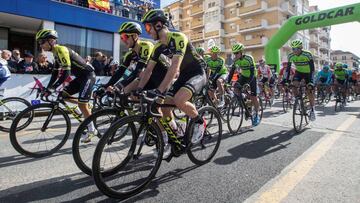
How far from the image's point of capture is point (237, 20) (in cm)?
5888

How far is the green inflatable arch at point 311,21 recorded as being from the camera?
1608 cm

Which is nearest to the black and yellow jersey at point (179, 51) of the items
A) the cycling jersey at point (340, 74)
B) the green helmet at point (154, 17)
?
the green helmet at point (154, 17)

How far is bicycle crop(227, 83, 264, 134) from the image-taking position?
716 centimetres

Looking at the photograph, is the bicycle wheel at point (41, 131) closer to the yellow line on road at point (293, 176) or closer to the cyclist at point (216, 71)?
the yellow line on road at point (293, 176)

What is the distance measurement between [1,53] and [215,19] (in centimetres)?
5645

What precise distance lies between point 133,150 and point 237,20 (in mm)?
58862

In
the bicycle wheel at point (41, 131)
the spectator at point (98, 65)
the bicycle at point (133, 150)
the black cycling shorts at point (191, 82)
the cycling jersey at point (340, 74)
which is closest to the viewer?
the bicycle at point (133, 150)

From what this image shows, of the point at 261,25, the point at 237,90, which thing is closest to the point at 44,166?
the point at 237,90

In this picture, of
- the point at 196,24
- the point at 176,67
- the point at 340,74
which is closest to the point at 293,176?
the point at 176,67

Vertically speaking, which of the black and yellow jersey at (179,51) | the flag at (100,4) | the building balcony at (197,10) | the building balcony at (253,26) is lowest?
the black and yellow jersey at (179,51)

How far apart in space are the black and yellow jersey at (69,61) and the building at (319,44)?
230 feet

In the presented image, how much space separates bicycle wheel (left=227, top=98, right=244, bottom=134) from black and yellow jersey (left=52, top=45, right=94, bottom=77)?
11.0ft

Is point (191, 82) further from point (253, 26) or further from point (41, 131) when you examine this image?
point (253, 26)

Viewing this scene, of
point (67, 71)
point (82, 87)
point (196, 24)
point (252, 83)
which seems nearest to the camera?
point (67, 71)
